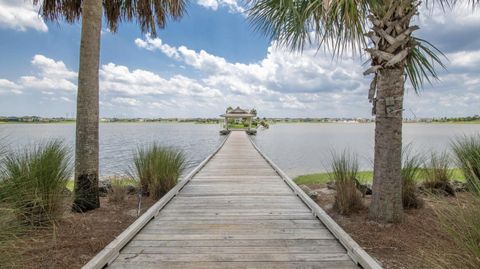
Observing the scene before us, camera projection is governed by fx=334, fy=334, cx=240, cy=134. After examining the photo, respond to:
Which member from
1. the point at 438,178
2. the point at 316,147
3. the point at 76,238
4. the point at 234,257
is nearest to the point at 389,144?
the point at 234,257

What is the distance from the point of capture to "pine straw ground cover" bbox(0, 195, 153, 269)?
10.9 feet

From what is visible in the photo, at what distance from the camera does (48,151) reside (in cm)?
434

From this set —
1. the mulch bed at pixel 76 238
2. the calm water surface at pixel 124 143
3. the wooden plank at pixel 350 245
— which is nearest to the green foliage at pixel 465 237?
the wooden plank at pixel 350 245

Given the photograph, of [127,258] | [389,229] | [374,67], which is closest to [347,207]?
[389,229]

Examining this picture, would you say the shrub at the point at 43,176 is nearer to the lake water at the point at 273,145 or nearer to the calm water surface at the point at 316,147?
the lake water at the point at 273,145

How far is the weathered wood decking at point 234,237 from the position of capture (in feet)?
9.61

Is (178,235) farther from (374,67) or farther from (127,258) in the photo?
(374,67)

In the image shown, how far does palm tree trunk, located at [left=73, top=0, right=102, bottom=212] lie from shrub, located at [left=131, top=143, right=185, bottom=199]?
3.71 feet

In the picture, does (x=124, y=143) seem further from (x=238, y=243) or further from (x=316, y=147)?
(x=238, y=243)

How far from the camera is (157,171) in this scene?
6.25m

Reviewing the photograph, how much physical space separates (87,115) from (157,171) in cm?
165

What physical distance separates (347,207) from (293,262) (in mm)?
2624

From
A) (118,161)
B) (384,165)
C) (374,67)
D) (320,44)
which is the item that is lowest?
(118,161)

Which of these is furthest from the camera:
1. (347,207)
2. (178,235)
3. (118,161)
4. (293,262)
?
(118,161)
